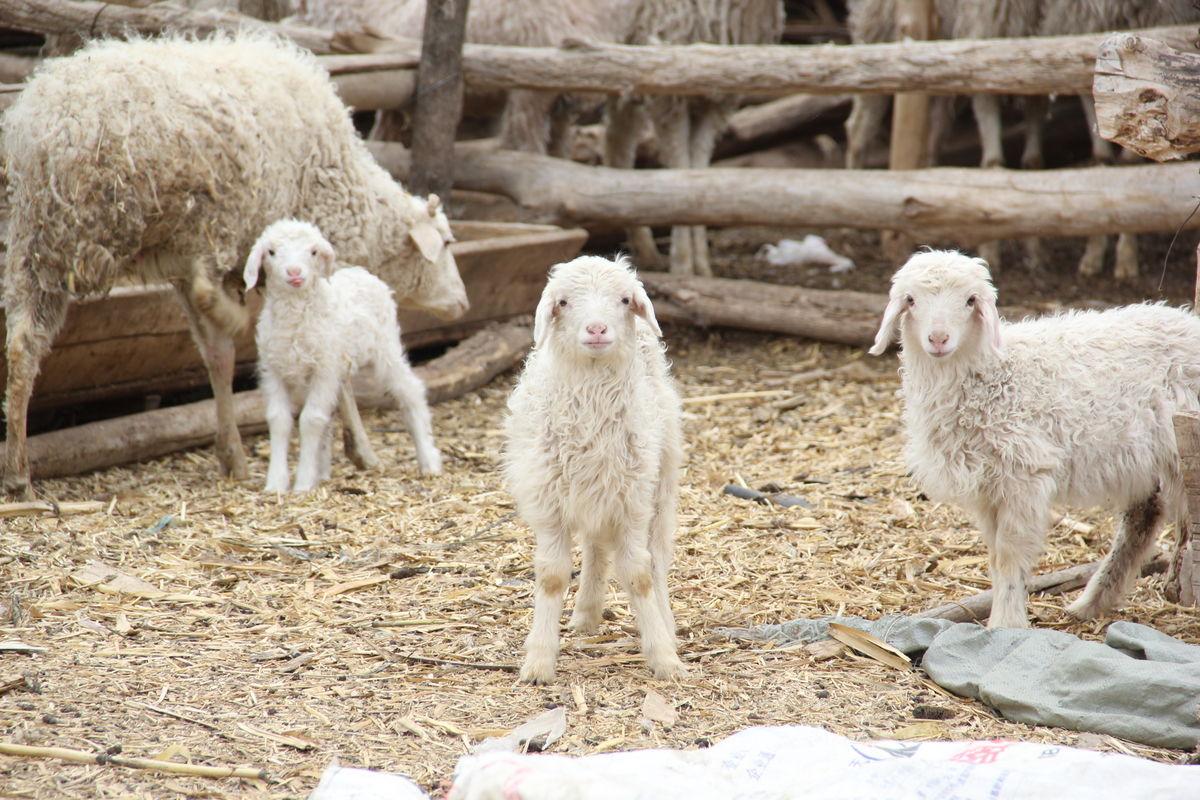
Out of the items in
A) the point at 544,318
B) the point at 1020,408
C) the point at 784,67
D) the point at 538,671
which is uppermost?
the point at 784,67

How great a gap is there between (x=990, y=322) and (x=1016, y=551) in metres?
0.78

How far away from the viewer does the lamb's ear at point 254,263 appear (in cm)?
600

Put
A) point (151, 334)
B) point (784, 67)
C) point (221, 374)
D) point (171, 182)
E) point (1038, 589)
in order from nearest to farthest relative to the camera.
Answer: point (1038, 589), point (171, 182), point (221, 374), point (151, 334), point (784, 67)

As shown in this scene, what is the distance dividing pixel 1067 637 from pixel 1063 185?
517cm

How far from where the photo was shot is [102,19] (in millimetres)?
8266

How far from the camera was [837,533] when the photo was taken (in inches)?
221

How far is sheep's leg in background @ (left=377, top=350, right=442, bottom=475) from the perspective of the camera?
22.1 feet

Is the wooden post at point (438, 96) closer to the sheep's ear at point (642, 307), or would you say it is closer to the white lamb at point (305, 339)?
the white lamb at point (305, 339)

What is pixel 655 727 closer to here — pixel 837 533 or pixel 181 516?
pixel 837 533

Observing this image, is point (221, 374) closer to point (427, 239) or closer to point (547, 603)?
point (427, 239)

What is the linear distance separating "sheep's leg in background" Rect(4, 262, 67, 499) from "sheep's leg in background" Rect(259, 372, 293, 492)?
1.04m

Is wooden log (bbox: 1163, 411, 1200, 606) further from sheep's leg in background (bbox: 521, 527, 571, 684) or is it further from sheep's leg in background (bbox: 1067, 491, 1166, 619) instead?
sheep's leg in background (bbox: 521, 527, 571, 684)

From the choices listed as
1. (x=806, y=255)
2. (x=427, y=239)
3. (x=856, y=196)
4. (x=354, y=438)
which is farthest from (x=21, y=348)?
(x=806, y=255)

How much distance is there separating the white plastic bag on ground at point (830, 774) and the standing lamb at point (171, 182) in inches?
155
